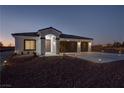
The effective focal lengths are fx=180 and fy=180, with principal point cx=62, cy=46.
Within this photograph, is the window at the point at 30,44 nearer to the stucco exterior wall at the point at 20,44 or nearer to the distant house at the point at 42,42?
the distant house at the point at 42,42

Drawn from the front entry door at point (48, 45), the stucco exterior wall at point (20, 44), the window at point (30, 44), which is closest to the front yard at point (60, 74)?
the stucco exterior wall at point (20, 44)

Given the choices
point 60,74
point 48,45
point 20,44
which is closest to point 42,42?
point 48,45

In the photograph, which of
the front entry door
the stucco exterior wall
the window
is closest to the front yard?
the stucco exterior wall

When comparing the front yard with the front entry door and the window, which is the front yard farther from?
the front entry door

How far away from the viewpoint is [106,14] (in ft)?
33.1

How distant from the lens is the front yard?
300 inches

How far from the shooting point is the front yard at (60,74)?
25.0 ft

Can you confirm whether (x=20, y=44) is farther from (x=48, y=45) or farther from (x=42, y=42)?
(x=48, y=45)

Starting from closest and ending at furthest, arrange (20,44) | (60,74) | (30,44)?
(60,74) < (30,44) < (20,44)

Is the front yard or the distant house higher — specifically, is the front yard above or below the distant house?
below

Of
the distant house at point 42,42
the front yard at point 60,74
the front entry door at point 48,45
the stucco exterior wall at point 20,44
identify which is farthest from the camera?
the front entry door at point 48,45

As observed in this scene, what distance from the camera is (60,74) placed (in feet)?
27.9

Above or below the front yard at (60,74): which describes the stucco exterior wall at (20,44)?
above
